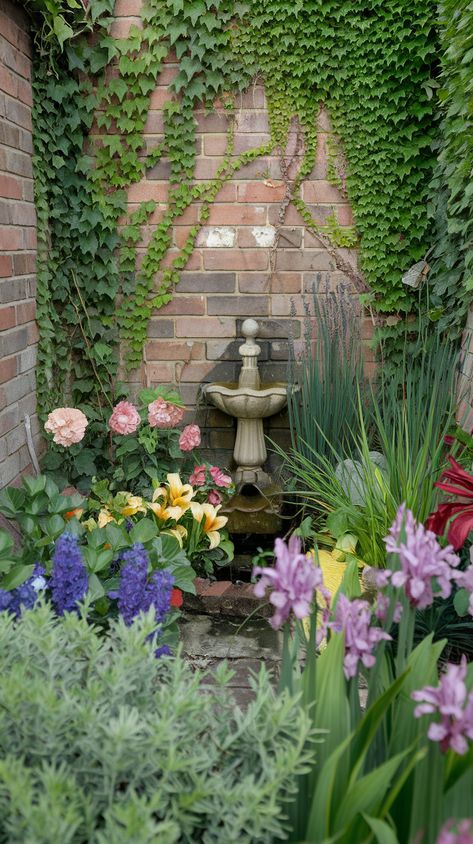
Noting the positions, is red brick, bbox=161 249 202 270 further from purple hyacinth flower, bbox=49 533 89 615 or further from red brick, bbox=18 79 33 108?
purple hyacinth flower, bbox=49 533 89 615

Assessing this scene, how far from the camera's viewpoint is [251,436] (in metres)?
3.48

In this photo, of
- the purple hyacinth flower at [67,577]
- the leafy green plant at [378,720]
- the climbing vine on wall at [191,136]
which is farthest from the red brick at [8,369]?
the leafy green plant at [378,720]

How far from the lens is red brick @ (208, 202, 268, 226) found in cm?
350

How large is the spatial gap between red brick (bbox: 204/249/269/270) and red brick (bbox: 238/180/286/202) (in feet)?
0.77

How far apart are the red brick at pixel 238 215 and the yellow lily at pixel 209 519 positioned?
4.75 feet

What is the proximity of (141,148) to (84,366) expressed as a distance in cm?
105

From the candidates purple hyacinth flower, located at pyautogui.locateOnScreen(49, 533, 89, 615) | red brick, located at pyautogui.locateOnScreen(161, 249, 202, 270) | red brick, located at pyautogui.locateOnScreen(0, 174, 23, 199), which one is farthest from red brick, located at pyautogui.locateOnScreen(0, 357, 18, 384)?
purple hyacinth flower, located at pyautogui.locateOnScreen(49, 533, 89, 615)

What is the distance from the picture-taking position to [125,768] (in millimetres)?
942

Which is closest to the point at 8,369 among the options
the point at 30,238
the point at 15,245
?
the point at 15,245

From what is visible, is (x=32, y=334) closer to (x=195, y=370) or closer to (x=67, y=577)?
(x=195, y=370)

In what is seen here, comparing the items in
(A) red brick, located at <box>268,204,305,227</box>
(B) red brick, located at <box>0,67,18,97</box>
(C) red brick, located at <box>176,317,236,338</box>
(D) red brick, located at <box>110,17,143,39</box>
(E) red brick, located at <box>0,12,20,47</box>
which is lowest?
(C) red brick, located at <box>176,317,236,338</box>

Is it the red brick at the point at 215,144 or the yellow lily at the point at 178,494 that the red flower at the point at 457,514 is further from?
the red brick at the point at 215,144

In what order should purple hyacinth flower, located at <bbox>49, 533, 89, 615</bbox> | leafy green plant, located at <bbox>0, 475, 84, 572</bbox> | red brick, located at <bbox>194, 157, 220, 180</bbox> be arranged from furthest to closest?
1. red brick, located at <bbox>194, 157, 220, 180</bbox>
2. leafy green plant, located at <bbox>0, 475, 84, 572</bbox>
3. purple hyacinth flower, located at <bbox>49, 533, 89, 615</bbox>

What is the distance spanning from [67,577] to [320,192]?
2483mm
